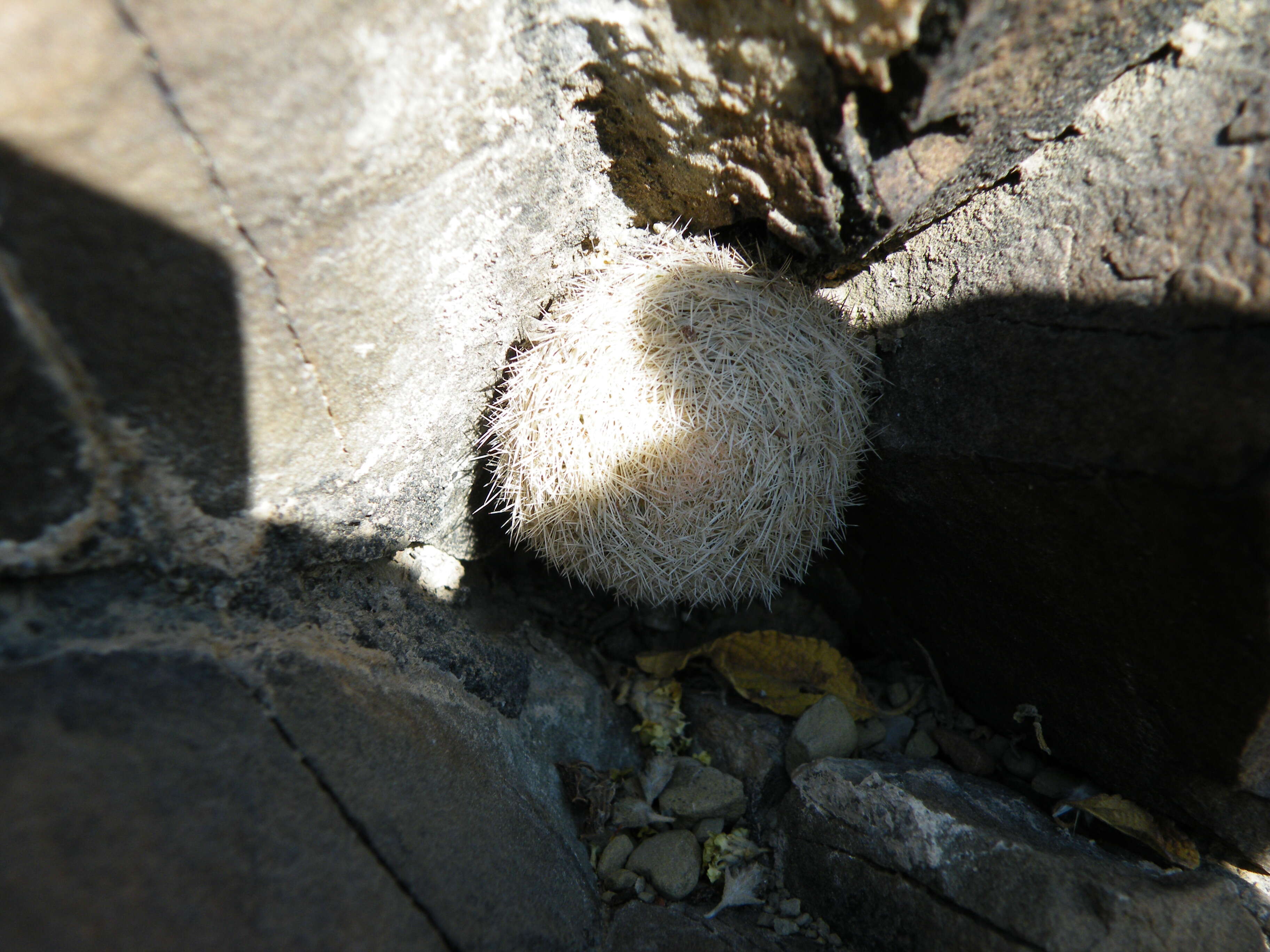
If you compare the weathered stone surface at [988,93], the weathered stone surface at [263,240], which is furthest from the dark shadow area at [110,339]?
the weathered stone surface at [988,93]

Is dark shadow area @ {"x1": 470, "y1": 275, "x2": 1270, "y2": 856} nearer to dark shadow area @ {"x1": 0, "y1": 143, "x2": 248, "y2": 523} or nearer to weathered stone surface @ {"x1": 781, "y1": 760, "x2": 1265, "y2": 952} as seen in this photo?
weathered stone surface @ {"x1": 781, "y1": 760, "x2": 1265, "y2": 952}

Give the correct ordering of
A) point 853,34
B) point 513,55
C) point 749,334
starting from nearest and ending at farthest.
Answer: point 853,34
point 513,55
point 749,334

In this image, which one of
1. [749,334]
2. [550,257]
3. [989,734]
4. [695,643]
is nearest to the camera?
[749,334]

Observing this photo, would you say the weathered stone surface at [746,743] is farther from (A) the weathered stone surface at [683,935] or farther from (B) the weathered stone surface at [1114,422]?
(B) the weathered stone surface at [1114,422]

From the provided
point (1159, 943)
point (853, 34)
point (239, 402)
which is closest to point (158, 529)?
point (239, 402)

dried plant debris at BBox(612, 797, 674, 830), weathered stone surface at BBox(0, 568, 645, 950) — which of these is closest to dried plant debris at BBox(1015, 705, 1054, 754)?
dried plant debris at BBox(612, 797, 674, 830)

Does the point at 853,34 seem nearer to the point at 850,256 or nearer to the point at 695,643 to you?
the point at 850,256

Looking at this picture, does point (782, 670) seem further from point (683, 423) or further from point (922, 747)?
point (683, 423)
